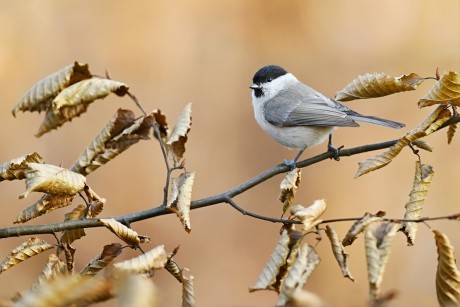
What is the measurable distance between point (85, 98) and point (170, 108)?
355cm

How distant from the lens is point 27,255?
5.51 ft

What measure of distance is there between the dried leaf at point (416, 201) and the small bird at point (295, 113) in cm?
102

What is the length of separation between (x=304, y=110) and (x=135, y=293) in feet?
7.66

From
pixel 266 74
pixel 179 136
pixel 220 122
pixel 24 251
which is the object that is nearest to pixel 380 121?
pixel 266 74

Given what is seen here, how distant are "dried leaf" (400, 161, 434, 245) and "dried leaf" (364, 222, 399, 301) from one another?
198mm

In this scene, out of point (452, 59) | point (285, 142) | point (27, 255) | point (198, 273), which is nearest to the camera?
point (27, 255)

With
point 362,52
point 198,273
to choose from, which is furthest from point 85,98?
point 362,52

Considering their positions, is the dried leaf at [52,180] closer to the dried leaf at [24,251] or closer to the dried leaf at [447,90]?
the dried leaf at [24,251]

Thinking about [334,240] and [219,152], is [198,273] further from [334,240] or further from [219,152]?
[334,240]

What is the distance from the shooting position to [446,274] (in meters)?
1.39

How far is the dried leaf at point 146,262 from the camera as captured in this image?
131cm

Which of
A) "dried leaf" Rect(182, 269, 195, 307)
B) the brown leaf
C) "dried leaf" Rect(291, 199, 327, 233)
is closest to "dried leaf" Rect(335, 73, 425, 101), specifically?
"dried leaf" Rect(291, 199, 327, 233)

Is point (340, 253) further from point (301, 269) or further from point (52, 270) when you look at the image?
point (52, 270)

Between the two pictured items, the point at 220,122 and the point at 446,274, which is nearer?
the point at 446,274
